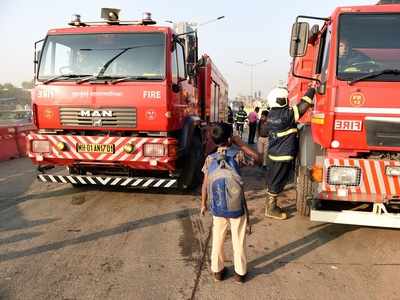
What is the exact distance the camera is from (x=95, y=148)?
5.77m

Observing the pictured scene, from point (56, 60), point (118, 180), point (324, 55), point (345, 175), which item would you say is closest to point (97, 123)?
point (118, 180)

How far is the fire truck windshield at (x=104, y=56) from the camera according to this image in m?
5.72

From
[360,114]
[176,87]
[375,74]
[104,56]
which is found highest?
[104,56]

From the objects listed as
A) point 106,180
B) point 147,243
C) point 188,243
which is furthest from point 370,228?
point 106,180

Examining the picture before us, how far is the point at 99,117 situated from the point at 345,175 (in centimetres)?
365

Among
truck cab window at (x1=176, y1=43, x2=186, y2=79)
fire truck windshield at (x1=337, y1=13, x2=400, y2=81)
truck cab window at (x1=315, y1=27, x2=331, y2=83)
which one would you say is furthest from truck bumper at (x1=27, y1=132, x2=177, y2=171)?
fire truck windshield at (x1=337, y1=13, x2=400, y2=81)

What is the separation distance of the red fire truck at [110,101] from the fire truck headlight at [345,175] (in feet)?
7.95

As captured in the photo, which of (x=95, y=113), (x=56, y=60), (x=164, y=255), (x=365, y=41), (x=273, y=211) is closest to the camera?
(x=164, y=255)

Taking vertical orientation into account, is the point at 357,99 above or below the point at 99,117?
above

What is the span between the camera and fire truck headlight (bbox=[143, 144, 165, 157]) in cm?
559

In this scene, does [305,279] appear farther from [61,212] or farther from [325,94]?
[61,212]

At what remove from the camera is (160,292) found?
3289mm

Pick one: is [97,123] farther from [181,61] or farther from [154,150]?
[181,61]

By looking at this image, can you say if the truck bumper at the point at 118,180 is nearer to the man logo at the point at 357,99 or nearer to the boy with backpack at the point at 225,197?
the boy with backpack at the point at 225,197
